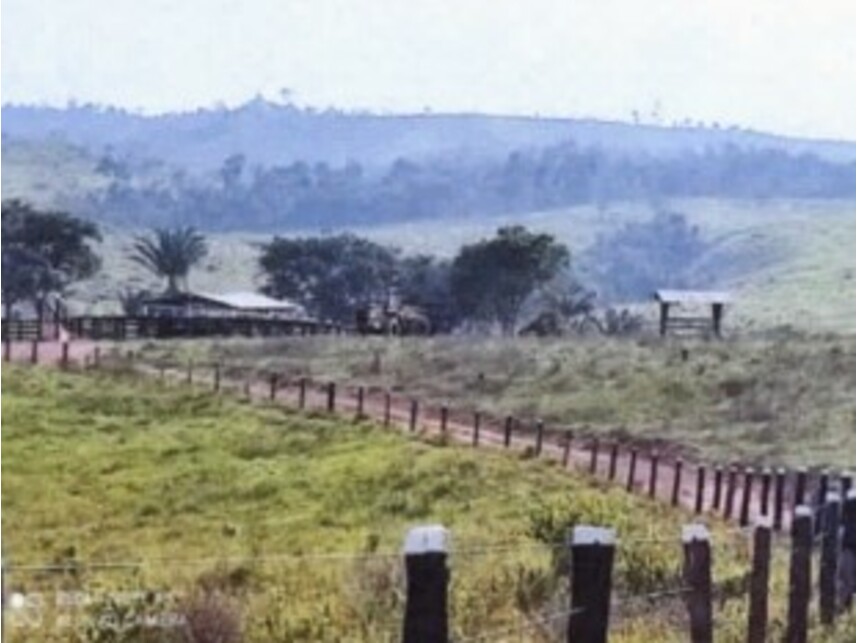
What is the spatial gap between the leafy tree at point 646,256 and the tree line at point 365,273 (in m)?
30.1

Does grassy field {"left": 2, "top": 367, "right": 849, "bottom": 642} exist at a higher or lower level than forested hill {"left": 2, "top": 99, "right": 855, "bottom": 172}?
lower

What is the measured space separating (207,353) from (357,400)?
23.3 ft

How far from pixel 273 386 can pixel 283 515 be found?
8.99 m

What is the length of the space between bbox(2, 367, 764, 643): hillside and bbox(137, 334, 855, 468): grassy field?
2.86m

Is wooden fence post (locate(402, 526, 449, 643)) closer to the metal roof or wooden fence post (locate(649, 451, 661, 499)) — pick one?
wooden fence post (locate(649, 451, 661, 499))

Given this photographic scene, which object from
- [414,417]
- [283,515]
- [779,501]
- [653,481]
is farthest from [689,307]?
[779,501]

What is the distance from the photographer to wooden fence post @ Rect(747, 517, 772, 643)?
6172 mm

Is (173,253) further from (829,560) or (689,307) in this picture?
(829,560)

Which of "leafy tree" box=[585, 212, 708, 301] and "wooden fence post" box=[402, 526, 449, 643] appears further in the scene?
"leafy tree" box=[585, 212, 708, 301]

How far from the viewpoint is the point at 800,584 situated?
20.9 feet

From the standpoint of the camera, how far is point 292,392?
26.4 m

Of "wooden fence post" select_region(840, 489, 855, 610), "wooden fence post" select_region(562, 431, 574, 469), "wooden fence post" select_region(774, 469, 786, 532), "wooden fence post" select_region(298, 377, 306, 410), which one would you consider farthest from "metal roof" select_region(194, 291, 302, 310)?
"wooden fence post" select_region(840, 489, 855, 610)

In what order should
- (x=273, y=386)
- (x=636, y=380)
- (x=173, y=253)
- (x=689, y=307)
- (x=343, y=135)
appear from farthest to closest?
(x=343, y=135) → (x=173, y=253) → (x=689, y=307) → (x=636, y=380) → (x=273, y=386)

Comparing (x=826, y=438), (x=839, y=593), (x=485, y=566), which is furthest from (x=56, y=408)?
(x=839, y=593)
